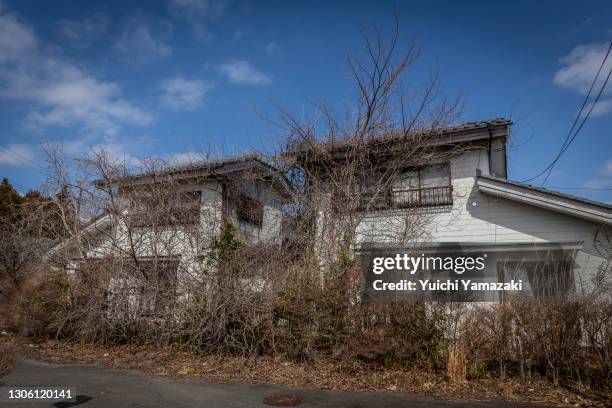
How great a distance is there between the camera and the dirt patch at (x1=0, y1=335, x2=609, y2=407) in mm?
5535

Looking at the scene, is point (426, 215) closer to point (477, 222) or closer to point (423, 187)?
point (423, 187)

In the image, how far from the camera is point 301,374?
6758 millimetres

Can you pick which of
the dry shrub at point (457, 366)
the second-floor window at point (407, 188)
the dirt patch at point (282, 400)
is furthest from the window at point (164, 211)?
the dry shrub at point (457, 366)

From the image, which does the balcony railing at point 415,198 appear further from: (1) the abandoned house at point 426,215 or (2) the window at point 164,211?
(2) the window at point 164,211

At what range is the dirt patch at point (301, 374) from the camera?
18.2 ft

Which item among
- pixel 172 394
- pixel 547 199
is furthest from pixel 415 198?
pixel 172 394

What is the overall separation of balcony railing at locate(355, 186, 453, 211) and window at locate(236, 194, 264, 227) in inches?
155

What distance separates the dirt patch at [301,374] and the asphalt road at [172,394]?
312 millimetres

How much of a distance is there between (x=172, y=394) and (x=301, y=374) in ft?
6.65

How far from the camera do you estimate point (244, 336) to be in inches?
304

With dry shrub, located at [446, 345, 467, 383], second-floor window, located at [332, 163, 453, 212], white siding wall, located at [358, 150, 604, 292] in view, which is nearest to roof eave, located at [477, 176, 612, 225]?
white siding wall, located at [358, 150, 604, 292]

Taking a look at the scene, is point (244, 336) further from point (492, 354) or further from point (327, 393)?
point (492, 354)

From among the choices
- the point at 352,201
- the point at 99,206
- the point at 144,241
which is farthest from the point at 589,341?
the point at 99,206

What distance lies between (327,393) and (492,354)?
2.42m
